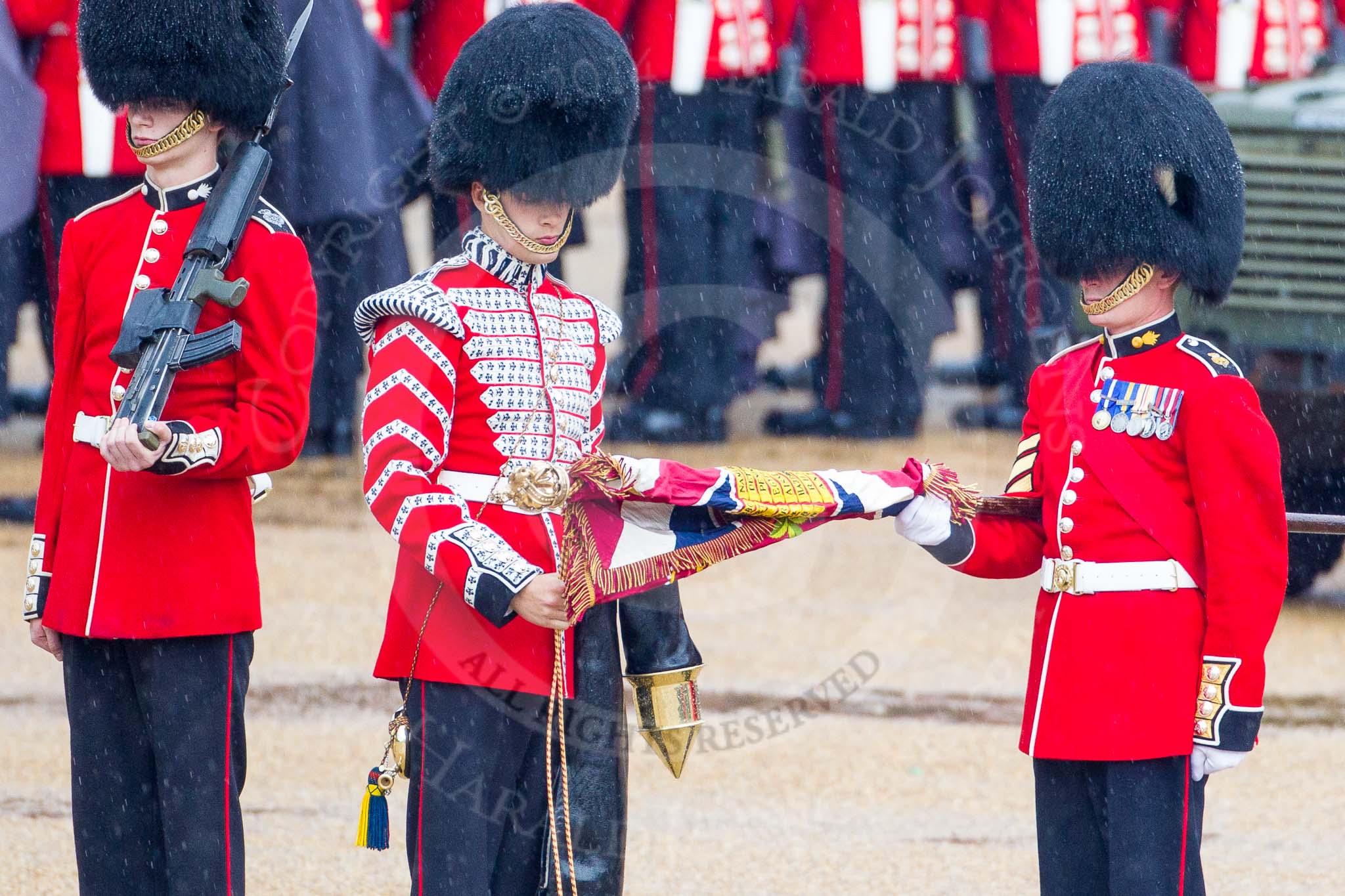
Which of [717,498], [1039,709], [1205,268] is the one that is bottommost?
[1039,709]

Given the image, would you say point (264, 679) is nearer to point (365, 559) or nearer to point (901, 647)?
point (365, 559)

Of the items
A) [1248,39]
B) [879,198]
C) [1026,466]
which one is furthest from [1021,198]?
[1026,466]

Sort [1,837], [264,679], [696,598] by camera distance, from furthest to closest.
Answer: [696,598]
[264,679]
[1,837]

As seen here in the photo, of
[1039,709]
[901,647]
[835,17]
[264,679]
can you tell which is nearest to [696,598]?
[901,647]

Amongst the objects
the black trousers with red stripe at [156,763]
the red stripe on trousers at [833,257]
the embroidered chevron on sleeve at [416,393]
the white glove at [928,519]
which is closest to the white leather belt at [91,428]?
the black trousers with red stripe at [156,763]

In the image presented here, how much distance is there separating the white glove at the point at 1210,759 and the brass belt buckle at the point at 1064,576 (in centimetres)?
29

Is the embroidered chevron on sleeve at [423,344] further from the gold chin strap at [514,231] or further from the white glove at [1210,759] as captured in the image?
the white glove at [1210,759]

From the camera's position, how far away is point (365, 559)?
6629mm

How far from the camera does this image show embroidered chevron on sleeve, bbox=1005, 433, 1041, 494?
3.17 metres

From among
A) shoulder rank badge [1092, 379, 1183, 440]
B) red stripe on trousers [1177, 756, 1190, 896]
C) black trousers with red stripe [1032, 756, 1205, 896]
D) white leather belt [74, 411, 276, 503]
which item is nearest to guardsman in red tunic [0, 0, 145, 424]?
white leather belt [74, 411, 276, 503]

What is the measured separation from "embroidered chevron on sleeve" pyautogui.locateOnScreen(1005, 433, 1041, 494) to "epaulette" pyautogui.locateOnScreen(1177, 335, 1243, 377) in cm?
27

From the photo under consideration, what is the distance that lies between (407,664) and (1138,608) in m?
1.02

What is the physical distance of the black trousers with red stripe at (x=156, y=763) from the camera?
9.78 feet

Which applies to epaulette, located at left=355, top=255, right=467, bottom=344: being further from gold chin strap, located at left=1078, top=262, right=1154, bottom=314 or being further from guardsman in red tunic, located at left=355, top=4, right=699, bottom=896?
gold chin strap, located at left=1078, top=262, right=1154, bottom=314
